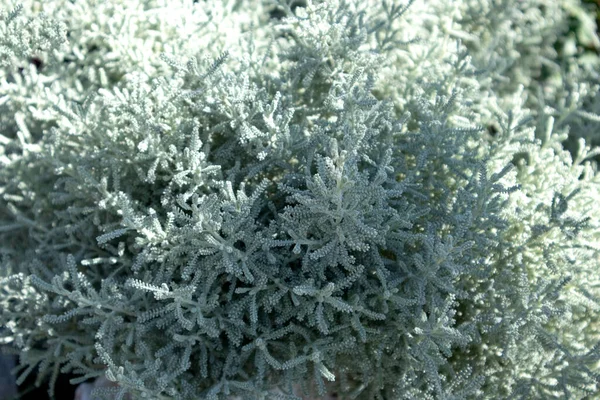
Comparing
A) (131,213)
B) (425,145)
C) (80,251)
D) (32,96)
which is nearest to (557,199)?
(425,145)

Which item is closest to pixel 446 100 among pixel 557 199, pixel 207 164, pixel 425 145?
pixel 425 145

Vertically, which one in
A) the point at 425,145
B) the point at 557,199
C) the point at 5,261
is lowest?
the point at 5,261

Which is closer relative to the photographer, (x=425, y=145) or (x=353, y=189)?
(x=353, y=189)

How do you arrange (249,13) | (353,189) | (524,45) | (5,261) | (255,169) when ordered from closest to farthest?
(353,189) < (255,169) < (5,261) < (249,13) < (524,45)

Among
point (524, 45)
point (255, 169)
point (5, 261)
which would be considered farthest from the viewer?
point (524, 45)

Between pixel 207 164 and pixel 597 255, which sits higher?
pixel 207 164

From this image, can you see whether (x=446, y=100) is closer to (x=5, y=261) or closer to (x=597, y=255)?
(x=597, y=255)
